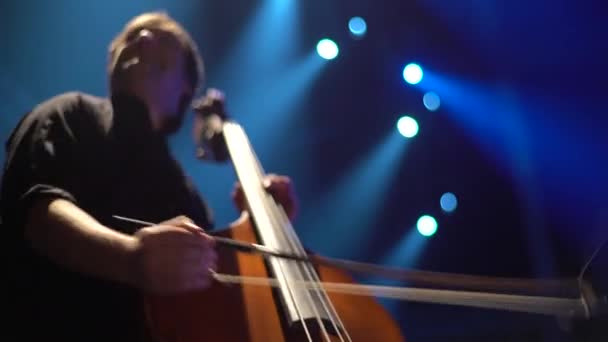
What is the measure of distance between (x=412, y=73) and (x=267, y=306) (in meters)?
1.35

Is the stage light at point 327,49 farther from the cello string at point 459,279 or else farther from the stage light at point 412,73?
the cello string at point 459,279

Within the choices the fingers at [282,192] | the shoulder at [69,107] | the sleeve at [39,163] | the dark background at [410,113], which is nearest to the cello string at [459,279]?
the sleeve at [39,163]

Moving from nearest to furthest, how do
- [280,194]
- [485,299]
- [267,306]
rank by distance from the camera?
[485,299], [267,306], [280,194]

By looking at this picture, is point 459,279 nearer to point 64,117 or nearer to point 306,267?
point 306,267

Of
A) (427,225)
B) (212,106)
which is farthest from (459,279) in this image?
(427,225)

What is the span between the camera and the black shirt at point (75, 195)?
74 centimetres

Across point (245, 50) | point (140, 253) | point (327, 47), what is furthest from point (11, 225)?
point (327, 47)

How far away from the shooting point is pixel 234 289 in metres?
0.74

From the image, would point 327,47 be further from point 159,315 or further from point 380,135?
point 159,315

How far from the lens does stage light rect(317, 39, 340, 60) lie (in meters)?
1.98

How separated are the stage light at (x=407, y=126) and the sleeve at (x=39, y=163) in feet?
4.12

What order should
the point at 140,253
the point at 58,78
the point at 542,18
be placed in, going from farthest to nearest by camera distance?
the point at 542,18 < the point at 58,78 < the point at 140,253

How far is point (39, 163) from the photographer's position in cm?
75

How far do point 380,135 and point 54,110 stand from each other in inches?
50.1
